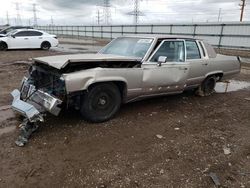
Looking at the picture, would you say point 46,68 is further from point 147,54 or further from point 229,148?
point 229,148

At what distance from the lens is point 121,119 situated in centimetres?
494

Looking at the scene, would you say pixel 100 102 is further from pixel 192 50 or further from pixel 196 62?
pixel 192 50

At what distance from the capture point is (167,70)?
5.39 metres

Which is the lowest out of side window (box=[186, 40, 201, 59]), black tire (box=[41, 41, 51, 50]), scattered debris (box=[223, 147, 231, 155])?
black tire (box=[41, 41, 51, 50])

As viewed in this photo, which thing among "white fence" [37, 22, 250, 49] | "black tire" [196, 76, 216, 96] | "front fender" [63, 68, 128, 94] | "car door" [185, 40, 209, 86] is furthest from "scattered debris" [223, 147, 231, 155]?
"white fence" [37, 22, 250, 49]

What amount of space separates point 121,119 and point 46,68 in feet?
5.68

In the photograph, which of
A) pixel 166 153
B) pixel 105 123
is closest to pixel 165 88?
pixel 105 123

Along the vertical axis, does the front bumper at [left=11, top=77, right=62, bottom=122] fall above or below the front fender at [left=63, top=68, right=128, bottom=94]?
below

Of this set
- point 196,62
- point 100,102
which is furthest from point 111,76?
point 196,62

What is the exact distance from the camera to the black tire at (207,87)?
6801 millimetres

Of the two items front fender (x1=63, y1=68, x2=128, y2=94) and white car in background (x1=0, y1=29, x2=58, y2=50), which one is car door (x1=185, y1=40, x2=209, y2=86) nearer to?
front fender (x1=63, y1=68, x2=128, y2=94)

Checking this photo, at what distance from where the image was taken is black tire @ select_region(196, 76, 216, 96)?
680 cm

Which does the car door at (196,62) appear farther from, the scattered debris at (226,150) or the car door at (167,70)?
the scattered debris at (226,150)

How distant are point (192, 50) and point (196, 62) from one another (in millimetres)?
346
